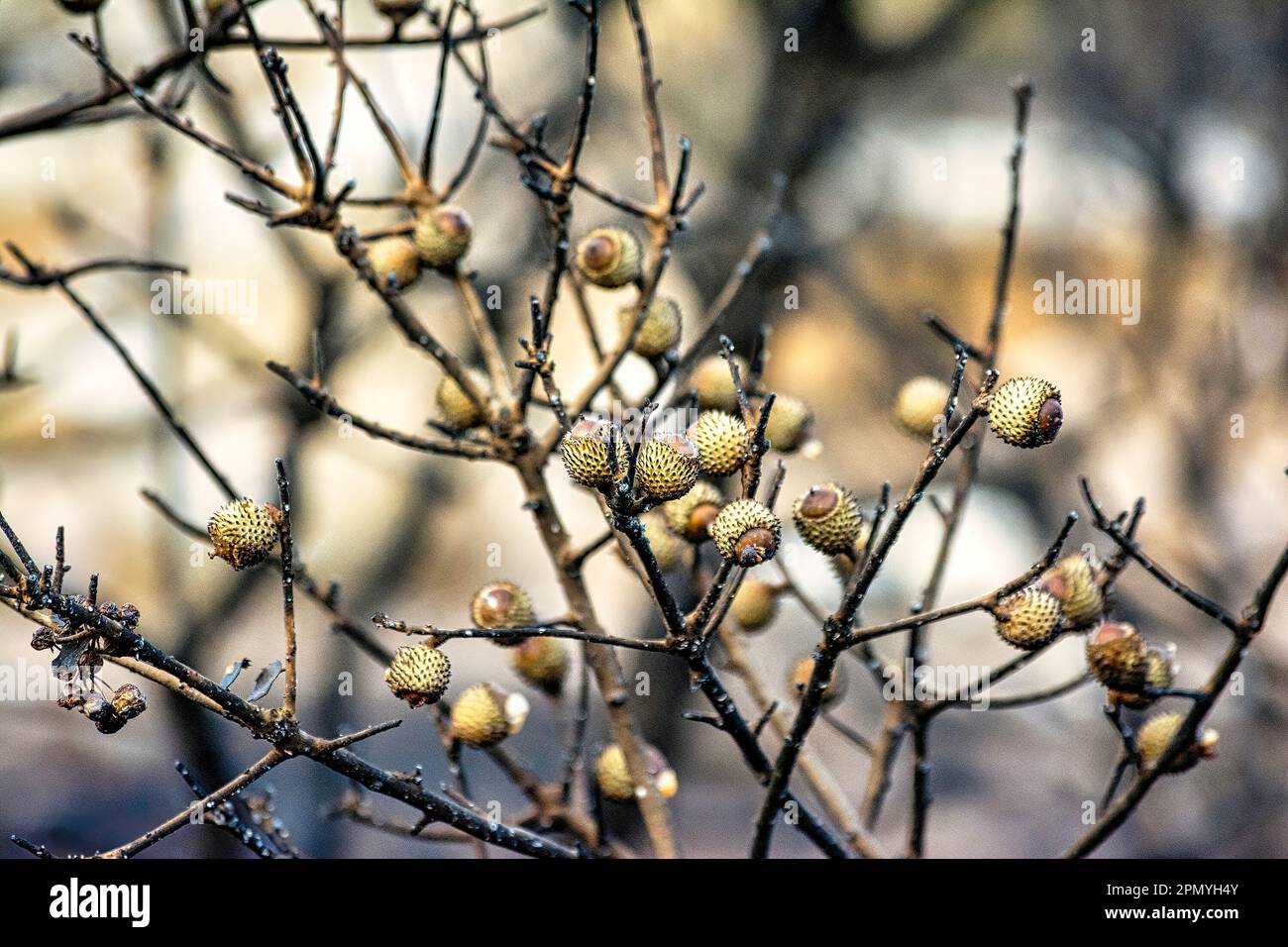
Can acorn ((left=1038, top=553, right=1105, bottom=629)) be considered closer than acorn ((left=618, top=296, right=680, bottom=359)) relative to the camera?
Yes

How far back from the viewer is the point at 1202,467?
3.25 metres

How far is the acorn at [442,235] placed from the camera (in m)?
1.23

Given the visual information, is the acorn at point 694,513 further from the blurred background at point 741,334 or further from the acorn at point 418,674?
the blurred background at point 741,334

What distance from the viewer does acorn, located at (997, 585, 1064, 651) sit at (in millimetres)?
992

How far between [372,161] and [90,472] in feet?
4.46

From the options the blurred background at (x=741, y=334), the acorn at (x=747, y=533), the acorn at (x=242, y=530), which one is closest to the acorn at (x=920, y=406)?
the acorn at (x=747, y=533)

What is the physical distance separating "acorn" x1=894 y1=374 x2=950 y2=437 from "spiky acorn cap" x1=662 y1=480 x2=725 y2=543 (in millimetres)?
334

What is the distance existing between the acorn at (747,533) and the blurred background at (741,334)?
6.96ft

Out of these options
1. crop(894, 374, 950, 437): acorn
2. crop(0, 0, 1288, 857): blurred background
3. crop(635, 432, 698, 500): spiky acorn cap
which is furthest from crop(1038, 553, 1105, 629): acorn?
crop(0, 0, 1288, 857): blurred background

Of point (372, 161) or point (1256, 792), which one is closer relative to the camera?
point (1256, 792)

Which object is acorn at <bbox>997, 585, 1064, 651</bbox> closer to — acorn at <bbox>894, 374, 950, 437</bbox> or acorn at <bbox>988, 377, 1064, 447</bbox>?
acorn at <bbox>988, 377, 1064, 447</bbox>
